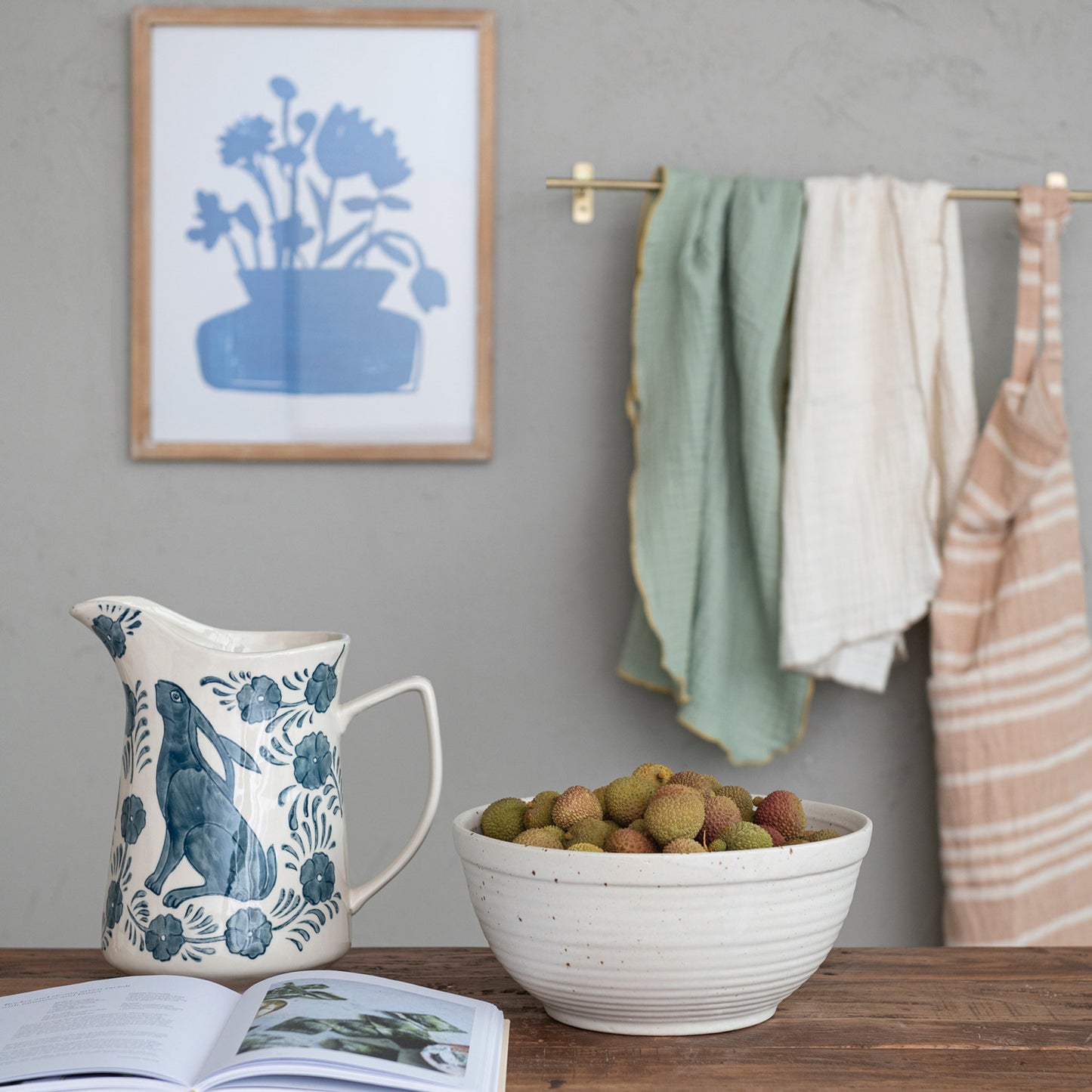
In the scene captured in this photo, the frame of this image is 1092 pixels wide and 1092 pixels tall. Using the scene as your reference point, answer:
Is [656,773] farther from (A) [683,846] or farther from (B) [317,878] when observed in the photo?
(B) [317,878]

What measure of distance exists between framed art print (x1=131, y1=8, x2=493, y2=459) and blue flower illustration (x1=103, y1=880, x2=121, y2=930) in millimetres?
815

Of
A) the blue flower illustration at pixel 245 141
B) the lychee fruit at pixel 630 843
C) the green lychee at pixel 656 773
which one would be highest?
the blue flower illustration at pixel 245 141

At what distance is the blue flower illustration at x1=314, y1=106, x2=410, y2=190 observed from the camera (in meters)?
1.40

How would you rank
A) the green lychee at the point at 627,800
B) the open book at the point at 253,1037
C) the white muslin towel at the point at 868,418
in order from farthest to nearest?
the white muslin towel at the point at 868,418
the green lychee at the point at 627,800
the open book at the point at 253,1037

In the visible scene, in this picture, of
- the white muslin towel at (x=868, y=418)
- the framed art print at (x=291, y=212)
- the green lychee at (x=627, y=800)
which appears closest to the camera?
the green lychee at (x=627, y=800)

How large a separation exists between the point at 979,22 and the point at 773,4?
10.4 inches

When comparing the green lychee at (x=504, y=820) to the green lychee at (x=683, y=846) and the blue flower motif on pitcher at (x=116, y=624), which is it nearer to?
the green lychee at (x=683, y=846)

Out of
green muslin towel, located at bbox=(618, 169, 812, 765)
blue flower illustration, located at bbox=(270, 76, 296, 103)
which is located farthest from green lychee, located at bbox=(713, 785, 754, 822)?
blue flower illustration, located at bbox=(270, 76, 296, 103)

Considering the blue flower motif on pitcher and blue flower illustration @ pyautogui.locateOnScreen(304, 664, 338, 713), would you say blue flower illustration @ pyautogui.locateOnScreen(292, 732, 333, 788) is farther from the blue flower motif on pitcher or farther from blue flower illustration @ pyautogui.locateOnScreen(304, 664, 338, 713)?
the blue flower motif on pitcher

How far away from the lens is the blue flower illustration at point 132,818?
645 millimetres

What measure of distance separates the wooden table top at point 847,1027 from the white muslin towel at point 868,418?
1.82ft

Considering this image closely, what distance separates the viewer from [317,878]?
2.15 feet

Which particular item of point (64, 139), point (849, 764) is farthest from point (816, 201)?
point (64, 139)

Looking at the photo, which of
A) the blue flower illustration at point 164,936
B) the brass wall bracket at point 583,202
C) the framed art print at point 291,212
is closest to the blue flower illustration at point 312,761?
the blue flower illustration at point 164,936
